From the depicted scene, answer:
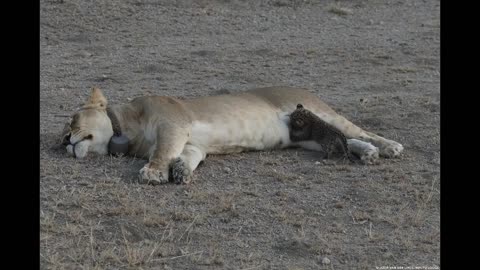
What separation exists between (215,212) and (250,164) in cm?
126

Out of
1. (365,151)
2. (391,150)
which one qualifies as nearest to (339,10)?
(391,150)

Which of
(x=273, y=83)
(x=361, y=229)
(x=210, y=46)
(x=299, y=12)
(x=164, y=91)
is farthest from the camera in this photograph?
(x=299, y=12)

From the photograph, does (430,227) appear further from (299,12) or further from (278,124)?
(299,12)

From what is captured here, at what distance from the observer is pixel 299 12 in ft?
46.3

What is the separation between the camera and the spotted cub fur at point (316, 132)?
649cm

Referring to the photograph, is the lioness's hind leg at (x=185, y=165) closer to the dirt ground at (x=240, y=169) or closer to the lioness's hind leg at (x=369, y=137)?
the dirt ground at (x=240, y=169)

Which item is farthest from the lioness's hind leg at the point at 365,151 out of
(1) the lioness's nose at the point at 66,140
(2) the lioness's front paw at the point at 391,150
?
(1) the lioness's nose at the point at 66,140

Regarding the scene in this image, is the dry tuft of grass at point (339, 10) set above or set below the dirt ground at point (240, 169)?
above

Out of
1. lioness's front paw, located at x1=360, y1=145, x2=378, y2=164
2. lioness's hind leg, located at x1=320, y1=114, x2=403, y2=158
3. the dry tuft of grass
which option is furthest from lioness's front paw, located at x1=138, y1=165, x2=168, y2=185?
the dry tuft of grass

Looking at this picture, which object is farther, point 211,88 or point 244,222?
point 211,88

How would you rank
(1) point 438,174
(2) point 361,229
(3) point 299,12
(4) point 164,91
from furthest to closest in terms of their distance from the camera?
1. (3) point 299,12
2. (4) point 164,91
3. (1) point 438,174
4. (2) point 361,229

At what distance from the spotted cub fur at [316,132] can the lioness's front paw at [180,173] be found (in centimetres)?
130

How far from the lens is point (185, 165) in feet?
18.9

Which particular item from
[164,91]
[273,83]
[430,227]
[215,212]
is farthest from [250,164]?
[273,83]
